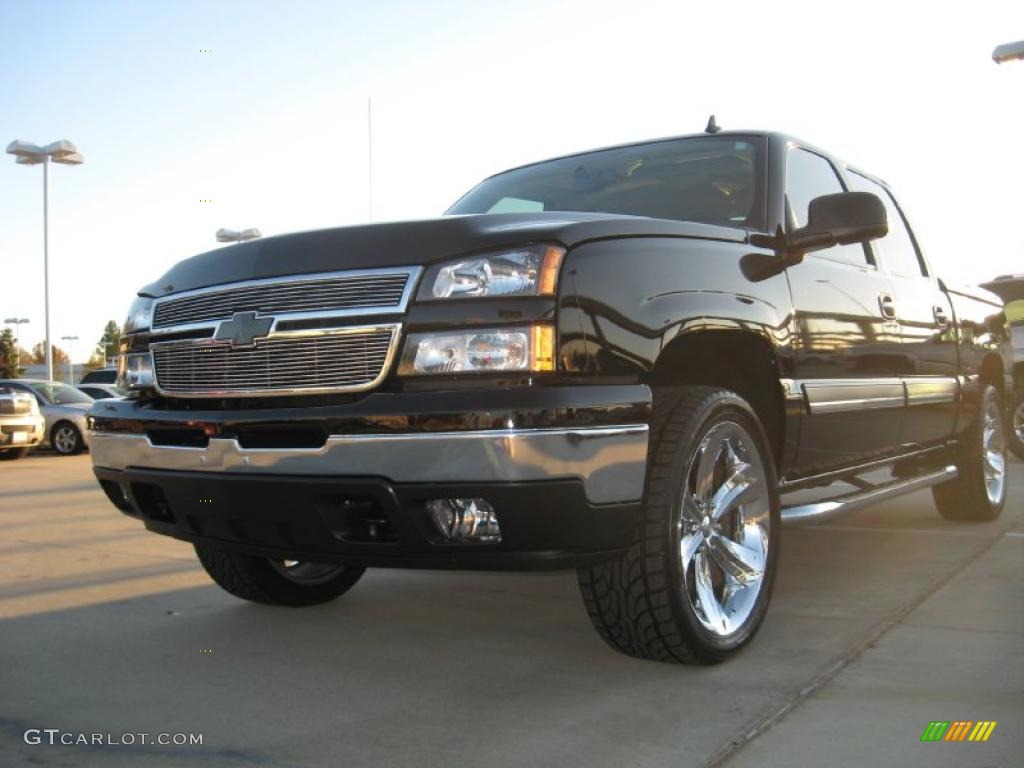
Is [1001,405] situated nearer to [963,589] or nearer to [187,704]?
[963,589]

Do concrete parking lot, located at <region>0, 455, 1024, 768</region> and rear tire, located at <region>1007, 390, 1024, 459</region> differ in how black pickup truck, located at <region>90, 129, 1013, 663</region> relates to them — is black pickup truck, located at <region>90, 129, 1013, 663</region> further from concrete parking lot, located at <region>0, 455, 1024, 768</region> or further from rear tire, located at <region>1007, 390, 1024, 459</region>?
rear tire, located at <region>1007, 390, 1024, 459</region>

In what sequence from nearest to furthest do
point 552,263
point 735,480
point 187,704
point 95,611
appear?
point 552,263 → point 187,704 → point 735,480 → point 95,611

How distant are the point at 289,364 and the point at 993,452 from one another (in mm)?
4921

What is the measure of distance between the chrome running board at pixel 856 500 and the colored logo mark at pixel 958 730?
0.99 m

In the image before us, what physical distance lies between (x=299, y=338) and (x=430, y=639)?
127 centimetres

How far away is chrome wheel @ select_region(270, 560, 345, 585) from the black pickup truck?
0.13 metres

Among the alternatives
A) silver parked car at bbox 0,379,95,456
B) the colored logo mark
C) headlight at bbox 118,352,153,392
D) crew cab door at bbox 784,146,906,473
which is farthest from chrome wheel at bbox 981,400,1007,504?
silver parked car at bbox 0,379,95,456

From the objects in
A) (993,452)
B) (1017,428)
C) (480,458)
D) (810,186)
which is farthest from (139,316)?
(1017,428)

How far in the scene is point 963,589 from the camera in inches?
165

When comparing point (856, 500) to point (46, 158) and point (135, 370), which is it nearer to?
point (135, 370)

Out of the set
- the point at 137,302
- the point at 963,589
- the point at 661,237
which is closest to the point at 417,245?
the point at 661,237

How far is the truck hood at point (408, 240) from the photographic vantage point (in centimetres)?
277

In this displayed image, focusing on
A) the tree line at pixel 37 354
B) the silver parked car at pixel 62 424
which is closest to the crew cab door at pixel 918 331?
the silver parked car at pixel 62 424

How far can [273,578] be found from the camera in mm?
4008
